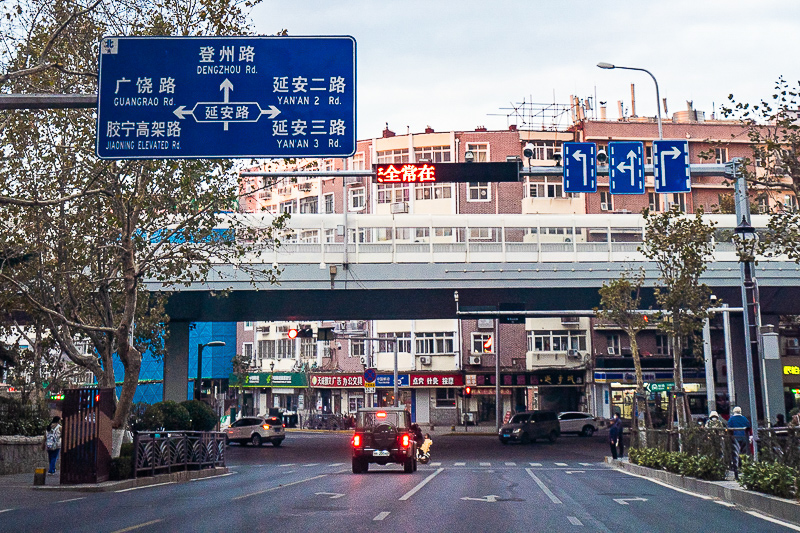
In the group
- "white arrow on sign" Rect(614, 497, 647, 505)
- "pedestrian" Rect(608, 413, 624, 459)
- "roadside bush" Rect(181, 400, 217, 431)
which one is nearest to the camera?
"white arrow on sign" Rect(614, 497, 647, 505)

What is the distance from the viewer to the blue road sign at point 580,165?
18.6 meters

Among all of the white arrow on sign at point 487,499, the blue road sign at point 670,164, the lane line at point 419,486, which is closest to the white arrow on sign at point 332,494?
the lane line at point 419,486

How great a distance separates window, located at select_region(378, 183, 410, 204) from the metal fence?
45.3 metres

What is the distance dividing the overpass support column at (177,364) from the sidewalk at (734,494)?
21.7 meters

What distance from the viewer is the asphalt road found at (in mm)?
13164

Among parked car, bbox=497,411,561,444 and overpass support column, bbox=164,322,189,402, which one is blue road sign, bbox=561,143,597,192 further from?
parked car, bbox=497,411,561,444

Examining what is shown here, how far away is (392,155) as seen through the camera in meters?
75.6

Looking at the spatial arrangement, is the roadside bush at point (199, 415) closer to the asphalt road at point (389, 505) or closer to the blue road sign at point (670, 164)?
the asphalt road at point (389, 505)

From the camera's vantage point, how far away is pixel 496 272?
117ft

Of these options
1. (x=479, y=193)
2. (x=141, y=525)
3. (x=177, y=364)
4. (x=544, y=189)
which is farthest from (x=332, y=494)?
(x=544, y=189)

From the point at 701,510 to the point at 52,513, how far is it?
1106cm

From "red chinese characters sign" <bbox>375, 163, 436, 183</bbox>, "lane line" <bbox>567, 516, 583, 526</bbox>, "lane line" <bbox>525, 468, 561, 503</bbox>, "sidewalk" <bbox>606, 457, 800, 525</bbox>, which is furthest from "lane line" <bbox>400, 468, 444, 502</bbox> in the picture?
"red chinese characters sign" <bbox>375, 163, 436, 183</bbox>

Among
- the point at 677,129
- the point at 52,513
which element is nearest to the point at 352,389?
the point at 677,129

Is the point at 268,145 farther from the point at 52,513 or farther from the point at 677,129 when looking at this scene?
the point at 677,129
